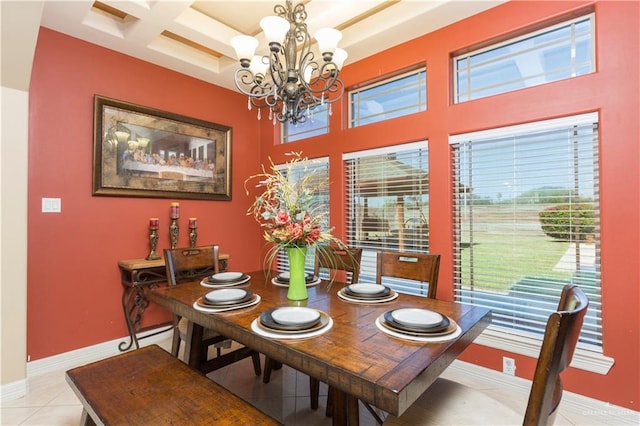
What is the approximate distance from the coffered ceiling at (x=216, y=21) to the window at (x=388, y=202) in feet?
3.10

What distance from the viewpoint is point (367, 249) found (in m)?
2.99

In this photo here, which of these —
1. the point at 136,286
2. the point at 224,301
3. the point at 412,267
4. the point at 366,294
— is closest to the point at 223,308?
the point at 224,301

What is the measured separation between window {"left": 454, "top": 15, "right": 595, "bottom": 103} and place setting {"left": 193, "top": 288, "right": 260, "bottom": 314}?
2.19 m

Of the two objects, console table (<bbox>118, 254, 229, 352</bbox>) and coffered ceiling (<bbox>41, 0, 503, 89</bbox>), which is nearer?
coffered ceiling (<bbox>41, 0, 503, 89</bbox>)

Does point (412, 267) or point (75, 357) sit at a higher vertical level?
point (412, 267)

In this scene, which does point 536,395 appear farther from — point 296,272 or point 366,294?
point 296,272

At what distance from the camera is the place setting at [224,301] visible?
4.72 ft

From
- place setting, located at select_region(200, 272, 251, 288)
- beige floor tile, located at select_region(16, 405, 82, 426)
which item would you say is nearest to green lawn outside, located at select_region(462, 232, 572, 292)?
place setting, located at select_region(200, 272, 251, 288)

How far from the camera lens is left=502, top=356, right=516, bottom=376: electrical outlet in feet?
6.94

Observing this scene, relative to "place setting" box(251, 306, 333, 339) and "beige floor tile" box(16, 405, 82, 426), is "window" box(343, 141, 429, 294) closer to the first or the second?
"place setting" box(251, 306, 333, 339)

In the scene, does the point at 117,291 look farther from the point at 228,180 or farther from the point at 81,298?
the point at 228,180

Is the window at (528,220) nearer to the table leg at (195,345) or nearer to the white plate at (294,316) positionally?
the white plate at (294,316)

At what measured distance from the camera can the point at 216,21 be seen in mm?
2676

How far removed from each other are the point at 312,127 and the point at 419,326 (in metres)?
2.75
